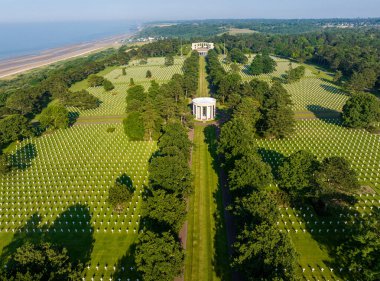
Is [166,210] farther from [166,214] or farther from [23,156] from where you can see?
[23,156]

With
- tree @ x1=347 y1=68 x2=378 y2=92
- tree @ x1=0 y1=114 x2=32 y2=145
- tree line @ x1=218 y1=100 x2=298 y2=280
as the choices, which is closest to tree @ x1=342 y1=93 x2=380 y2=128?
tree @ x1=347 y1=68 x2=378 y2=92

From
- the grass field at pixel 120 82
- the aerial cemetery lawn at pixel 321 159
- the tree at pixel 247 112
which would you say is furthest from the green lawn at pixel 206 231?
the grass field at pixel 120 82

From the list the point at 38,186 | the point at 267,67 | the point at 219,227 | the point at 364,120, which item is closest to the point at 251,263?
the point at 219,227

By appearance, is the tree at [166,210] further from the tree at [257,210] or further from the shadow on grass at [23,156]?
the shadow on grass at [23,156]

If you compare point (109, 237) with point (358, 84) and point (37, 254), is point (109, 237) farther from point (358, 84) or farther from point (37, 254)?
point (358, 84)

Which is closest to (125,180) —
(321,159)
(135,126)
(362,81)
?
(135,126)

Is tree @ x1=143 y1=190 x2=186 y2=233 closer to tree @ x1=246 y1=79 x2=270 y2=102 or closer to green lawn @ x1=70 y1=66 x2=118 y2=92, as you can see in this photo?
tree @ x1=246 y1=79 x2=270 y2=102
